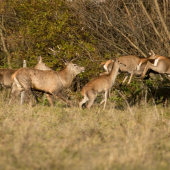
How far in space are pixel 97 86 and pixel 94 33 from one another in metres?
5.01

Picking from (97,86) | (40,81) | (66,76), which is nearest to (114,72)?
(97,86)

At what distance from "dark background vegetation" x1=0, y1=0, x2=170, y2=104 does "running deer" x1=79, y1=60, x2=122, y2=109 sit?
5.65ft

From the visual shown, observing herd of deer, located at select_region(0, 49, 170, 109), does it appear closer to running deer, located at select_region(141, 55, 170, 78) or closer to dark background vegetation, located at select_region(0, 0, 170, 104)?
running deer, located at select_region(141, 55, 170, 78)

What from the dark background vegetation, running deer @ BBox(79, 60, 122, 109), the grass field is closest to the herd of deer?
running deer @ BBox(79, 60, 122, 109)

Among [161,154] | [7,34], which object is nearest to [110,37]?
[7,34]

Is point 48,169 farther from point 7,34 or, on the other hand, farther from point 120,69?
point 7,34

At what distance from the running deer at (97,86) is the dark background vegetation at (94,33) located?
67.8 inches

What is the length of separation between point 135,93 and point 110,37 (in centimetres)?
270

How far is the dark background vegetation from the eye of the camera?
11.9m

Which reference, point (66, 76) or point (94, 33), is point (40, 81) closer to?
point (66, 76)

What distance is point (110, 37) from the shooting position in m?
13.4

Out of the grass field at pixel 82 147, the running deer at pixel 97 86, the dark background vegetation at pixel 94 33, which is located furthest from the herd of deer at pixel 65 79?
the grass field at pixel 82 147

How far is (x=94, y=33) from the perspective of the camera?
13.8 metres

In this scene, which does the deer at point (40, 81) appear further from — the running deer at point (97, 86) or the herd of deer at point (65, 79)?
the running deer at point (97, 86)
